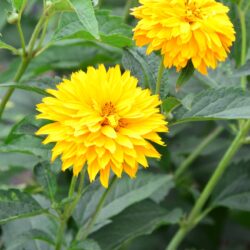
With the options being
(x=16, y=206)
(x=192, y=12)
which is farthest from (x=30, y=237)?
(x=192, y=12)

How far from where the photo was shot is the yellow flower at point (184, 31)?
0.77 meters

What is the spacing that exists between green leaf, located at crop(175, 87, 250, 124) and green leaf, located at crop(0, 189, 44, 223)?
0.24m

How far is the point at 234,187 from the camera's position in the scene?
4.03 ft

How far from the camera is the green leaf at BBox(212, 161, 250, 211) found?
3.94 feet

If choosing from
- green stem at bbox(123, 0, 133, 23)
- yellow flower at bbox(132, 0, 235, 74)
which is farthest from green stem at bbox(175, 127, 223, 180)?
yellow flower at bbox(132, 0, 235, 74)

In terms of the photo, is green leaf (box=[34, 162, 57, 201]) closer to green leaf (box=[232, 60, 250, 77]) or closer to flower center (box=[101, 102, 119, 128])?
flower center (box=[101, 102, 119, 128])

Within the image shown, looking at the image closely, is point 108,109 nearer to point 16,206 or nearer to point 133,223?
point 16,206

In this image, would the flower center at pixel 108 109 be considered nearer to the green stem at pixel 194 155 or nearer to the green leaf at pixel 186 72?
the green leaf at pixel 186 72

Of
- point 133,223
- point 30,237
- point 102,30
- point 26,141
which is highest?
point 102,30

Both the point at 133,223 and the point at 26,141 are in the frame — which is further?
the point at 133,223

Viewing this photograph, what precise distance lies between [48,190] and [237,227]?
0.94 metres

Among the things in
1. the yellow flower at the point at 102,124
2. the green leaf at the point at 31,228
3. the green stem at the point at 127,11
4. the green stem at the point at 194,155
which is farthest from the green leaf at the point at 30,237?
the green stem at the point at 127,11

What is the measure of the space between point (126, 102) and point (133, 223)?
466 mm

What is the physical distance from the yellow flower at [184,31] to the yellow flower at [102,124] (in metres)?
0.06
